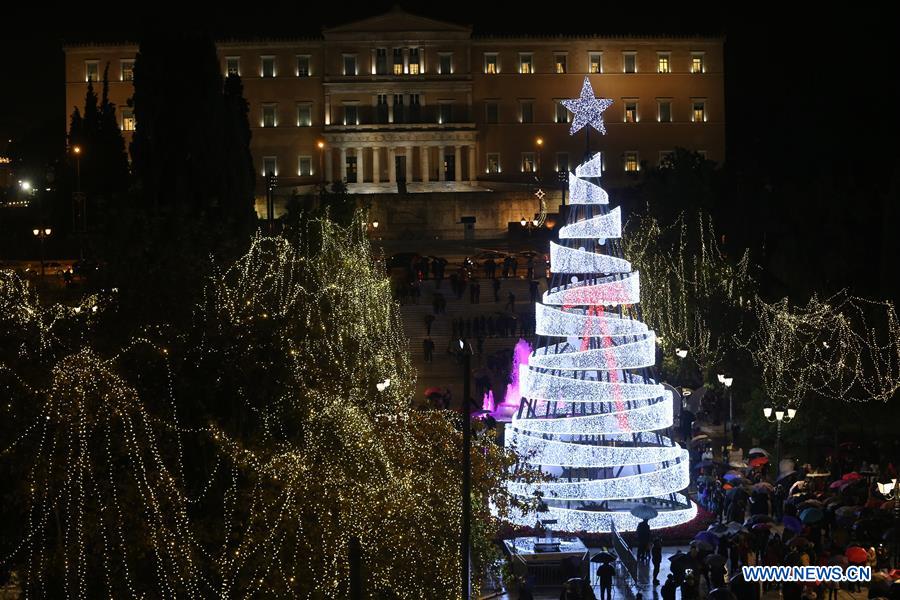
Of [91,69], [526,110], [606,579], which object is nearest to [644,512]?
[606,579]

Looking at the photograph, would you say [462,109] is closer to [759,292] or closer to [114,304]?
[759,292]

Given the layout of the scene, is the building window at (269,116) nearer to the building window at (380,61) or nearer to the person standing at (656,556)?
the building window at (380,61)

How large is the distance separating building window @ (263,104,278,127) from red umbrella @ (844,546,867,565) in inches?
1982

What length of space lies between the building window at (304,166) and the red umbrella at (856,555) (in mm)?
49319

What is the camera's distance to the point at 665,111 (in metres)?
65.6

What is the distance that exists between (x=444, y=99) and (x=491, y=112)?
221 cm

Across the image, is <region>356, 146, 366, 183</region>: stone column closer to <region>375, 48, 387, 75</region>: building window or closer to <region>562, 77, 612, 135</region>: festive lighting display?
<region>375, 48, 387, 75</region>: building window

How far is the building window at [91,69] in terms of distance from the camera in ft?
215

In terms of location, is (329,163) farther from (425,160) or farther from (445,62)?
(445,62)

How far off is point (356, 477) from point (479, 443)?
2.85 meters

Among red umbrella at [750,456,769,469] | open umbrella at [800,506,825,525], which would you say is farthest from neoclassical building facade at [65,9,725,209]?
open umbrella at [800,506,825,525]

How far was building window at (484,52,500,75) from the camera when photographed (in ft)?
213

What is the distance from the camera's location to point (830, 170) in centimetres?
5500

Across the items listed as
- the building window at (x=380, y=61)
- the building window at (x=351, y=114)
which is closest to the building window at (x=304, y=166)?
the building window at (x=351, y=114)
